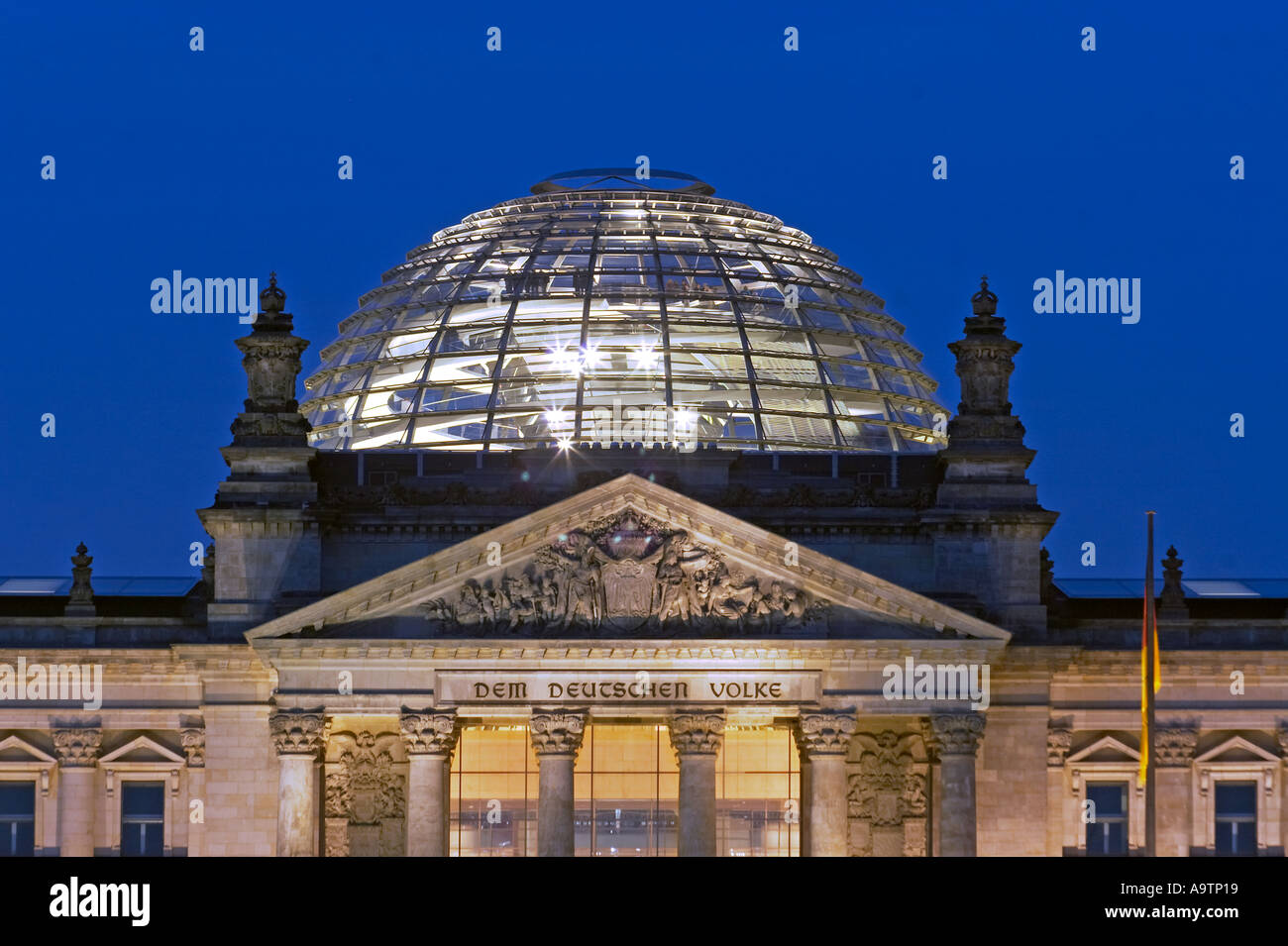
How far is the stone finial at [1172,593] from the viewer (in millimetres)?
83500

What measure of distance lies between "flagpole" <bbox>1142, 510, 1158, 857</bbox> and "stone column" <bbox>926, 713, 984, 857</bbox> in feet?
15.1

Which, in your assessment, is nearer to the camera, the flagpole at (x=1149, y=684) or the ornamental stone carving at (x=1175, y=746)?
the flagpole at (x=1149, y=684)

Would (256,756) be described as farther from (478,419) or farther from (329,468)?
(478,419)

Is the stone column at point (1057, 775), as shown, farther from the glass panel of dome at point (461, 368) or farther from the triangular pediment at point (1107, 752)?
the glass panel of dome at point (461, 368)

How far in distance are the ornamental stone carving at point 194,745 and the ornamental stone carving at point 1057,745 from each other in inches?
921

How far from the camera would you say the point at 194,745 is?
81375 mm

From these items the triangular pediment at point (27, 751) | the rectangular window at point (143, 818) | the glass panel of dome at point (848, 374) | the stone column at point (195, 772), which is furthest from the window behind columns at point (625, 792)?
the glass panel of dome at point (848, 374)

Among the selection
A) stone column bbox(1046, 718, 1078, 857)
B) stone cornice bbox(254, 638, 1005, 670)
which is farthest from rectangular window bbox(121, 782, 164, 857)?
stone column bbox(1046, 718, 1078, 857)

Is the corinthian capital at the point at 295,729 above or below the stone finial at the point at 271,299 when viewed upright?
below

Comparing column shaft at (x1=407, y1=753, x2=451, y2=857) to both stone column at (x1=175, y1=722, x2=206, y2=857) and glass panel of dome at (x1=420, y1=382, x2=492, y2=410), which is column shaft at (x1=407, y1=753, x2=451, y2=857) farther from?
glass panel of dome at (x1=420, y1=382, x2=492, y2=410)

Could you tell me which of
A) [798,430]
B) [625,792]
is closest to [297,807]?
[625,792]

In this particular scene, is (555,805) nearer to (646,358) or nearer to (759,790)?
(759,790)

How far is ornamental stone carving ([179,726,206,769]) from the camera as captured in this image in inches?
3201

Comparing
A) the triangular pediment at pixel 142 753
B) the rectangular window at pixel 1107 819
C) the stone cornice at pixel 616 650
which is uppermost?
the stone cornice at pixel 616 650
